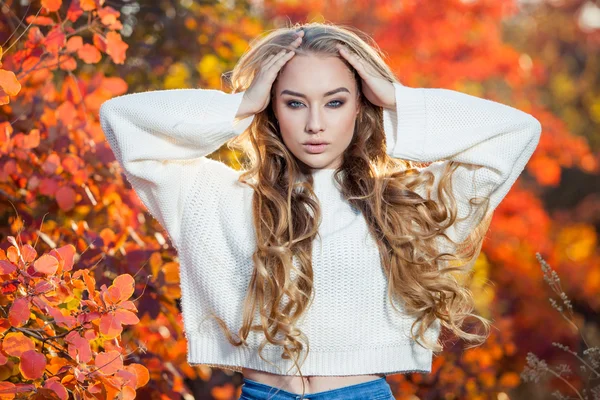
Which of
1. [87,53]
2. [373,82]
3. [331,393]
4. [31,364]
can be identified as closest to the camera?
[31,364]

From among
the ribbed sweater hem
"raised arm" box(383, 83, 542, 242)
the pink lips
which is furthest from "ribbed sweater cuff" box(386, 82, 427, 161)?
the ribbed sweater hem

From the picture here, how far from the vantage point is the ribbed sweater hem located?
9.33ft

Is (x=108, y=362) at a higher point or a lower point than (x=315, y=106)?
lower

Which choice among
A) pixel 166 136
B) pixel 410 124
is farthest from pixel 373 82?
pixel 166 136

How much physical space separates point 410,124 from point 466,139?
0.21 meters

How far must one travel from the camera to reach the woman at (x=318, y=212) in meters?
2.86

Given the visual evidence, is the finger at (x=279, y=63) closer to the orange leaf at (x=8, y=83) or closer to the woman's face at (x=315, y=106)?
the woman's face at (x=315, y=106)

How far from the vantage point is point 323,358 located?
2.85 m

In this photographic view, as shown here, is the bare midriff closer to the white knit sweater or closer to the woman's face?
the white knit sweater

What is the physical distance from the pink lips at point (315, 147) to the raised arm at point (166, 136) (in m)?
0.27

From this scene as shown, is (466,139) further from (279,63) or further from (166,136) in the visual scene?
(166,136)

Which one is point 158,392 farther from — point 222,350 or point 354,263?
point 354,263

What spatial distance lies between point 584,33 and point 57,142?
14.9m

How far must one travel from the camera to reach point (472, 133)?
296cm
